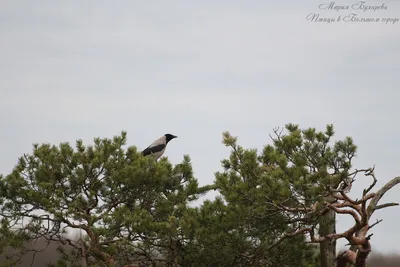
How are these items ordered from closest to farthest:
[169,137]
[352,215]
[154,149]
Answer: [352,215], [154,149], [169,137]

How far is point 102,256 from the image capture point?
1137cm

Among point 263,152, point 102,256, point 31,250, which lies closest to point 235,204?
point 263,152

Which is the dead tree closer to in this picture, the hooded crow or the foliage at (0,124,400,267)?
the foliage at (0,124,400,267)

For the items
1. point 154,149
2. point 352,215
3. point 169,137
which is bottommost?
point 352,215

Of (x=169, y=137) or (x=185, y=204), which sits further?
(x=169, y=137)

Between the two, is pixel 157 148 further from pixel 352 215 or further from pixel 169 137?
pixel 352 215

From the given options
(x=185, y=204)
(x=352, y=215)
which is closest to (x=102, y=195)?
(x=185, y=204)

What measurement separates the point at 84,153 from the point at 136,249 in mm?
1942

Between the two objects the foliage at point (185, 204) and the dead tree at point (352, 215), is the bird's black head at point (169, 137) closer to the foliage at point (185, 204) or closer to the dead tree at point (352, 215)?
the foliage at point (185, 204)

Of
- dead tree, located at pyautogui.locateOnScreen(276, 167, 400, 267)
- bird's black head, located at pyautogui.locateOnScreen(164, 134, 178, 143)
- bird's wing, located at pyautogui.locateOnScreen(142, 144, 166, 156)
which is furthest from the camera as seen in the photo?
bird's black head, located at pyautogui.locateOnScreen(164, 134, 178, 143)

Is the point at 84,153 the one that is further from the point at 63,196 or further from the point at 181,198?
the point at 181,198

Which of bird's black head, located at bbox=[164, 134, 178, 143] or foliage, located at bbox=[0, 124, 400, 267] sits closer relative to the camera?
foliage, located at bbox=[0, 124, 400, 267]

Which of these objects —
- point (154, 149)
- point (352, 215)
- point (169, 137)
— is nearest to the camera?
point (352, 215)

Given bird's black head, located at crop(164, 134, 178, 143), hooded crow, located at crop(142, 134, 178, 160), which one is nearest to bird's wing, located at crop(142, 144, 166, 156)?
hooded crow, located at crop(142, 134, 178, 160)
